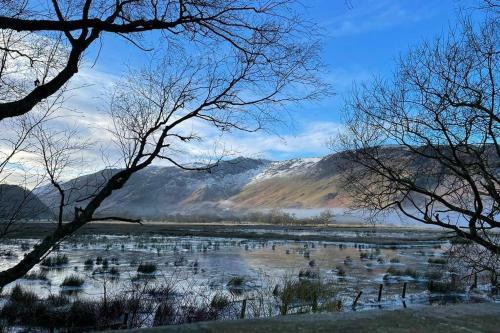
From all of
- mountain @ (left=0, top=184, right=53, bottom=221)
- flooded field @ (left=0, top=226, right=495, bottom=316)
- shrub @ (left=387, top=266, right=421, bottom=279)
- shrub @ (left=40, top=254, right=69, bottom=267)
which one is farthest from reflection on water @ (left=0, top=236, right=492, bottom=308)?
mountain @ (left=0, top=184, right=53, bottom=221)

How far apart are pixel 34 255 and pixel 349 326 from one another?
4.15 m

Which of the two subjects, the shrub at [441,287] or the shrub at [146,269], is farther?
the shrub at [146,269]

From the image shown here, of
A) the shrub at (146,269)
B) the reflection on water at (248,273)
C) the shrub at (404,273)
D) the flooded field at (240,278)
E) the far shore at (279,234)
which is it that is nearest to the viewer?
the flooded field at (240,278)

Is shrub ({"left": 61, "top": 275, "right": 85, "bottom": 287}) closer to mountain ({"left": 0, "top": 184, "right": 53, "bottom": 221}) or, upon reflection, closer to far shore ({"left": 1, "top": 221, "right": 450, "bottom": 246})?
far shore ({"left": 1, "top": 221, "right": 450, "bottom": 246})

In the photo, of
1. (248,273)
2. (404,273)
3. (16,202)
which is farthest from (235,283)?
(16,202)

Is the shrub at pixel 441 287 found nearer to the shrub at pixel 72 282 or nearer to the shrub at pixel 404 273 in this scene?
the shrub at pixel 404 273

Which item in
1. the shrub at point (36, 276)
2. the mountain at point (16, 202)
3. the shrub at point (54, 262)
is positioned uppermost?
the mountain at point (16, 202)

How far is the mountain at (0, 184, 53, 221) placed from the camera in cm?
637

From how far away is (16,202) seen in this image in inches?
256

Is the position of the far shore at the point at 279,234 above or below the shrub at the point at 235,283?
above

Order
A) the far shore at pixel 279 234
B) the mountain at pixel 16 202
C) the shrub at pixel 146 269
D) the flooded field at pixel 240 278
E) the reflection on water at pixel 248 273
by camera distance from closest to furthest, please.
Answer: the mountain at pixel 16 202, the flooded field at pixel 240 278, the reflection on water at pixel 248 273, the shrub at pixel 146 269, the far shore at pixel 279 234

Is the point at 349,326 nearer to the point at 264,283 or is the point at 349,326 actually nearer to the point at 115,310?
the point at 115,310

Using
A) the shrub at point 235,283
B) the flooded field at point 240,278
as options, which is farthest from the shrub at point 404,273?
the shrub at point 235,283

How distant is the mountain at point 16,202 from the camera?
6371 millimetres
